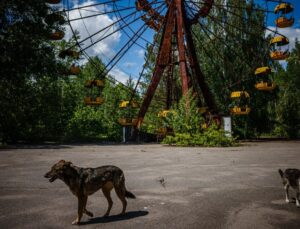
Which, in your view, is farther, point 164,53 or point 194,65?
point 164,53

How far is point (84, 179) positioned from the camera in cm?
436

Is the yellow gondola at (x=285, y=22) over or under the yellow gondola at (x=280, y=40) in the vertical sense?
over

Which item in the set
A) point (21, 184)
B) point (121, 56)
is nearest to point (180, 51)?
point (121, 56)

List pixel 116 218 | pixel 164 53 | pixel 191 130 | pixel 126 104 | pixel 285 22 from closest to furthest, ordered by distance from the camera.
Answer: pixel 116 218 < pixel 191 130 < pixel 285 22 < pixel 126 104 < pixel 164 53

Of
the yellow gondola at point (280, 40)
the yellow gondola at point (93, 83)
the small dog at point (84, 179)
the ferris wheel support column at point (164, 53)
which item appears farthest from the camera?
the ferris wheel support column at point (164, 53)

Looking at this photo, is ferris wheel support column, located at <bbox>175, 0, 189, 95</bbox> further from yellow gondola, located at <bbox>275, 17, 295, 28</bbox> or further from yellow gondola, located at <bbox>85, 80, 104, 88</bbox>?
yellow gondola, located at <bbox>275, 17, 295, 28</bbox>

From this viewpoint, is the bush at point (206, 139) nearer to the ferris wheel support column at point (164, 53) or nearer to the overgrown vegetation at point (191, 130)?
the overgrown vegetation at point (191, 130)

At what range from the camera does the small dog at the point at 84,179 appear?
421 centimetres

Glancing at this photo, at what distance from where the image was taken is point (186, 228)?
13.5ft

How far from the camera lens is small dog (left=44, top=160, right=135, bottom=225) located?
421 cm

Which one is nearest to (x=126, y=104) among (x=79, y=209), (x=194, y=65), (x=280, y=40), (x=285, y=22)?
(x=194, y=65)

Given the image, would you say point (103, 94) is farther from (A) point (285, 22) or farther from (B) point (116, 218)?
(B) point (116, 218)

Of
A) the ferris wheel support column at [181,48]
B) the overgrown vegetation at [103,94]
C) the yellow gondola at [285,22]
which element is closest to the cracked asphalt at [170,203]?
the overgrown vegetation at [103,94]

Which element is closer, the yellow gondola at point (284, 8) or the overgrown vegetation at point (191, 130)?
the overgrown vegetation at point (191, 130)
